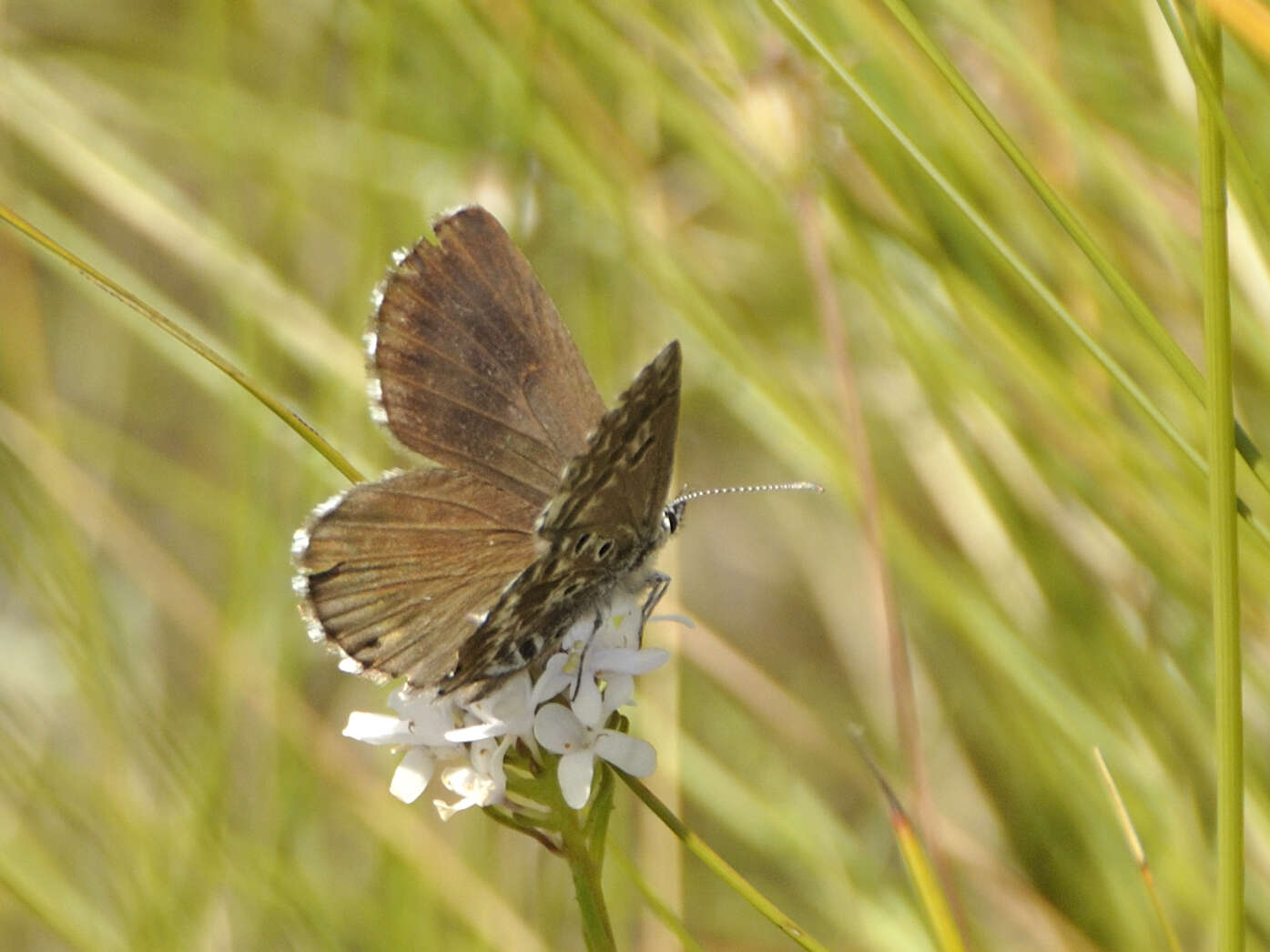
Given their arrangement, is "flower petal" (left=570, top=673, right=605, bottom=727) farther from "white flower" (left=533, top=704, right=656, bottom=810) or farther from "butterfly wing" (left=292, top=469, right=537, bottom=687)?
"butterfly wing" (left=292, top=469, right=537, bottom=687)

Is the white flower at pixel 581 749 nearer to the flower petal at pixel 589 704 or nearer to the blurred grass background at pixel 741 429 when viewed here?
the flower petal at pixel 589 704

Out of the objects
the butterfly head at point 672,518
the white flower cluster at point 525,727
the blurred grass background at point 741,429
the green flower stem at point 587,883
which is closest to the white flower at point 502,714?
the white flower cluster at point 525,727

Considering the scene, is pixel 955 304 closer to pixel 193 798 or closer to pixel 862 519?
pixel 862 519

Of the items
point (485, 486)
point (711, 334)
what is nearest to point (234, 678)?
point (485, 486)

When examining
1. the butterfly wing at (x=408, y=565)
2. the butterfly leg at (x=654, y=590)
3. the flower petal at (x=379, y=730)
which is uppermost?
the butterfly wing at (x=408, y=565)

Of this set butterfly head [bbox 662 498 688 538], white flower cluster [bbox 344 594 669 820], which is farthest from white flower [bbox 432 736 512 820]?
butterfly head [bbox 662 498 688 538]

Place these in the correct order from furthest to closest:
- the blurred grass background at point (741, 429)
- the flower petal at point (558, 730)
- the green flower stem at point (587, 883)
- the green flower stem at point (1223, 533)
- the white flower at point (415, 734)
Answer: the blurred grass background at point (741, 429) < the white flower at point (415, 734) < the flower petal at point (558, 730) < the green flower stem at point (587, 883) < the green flower stem at point (1223, 533)

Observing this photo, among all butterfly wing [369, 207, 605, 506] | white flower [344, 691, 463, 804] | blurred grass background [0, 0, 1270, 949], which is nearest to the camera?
white flower [344, 691, 463, 804]
